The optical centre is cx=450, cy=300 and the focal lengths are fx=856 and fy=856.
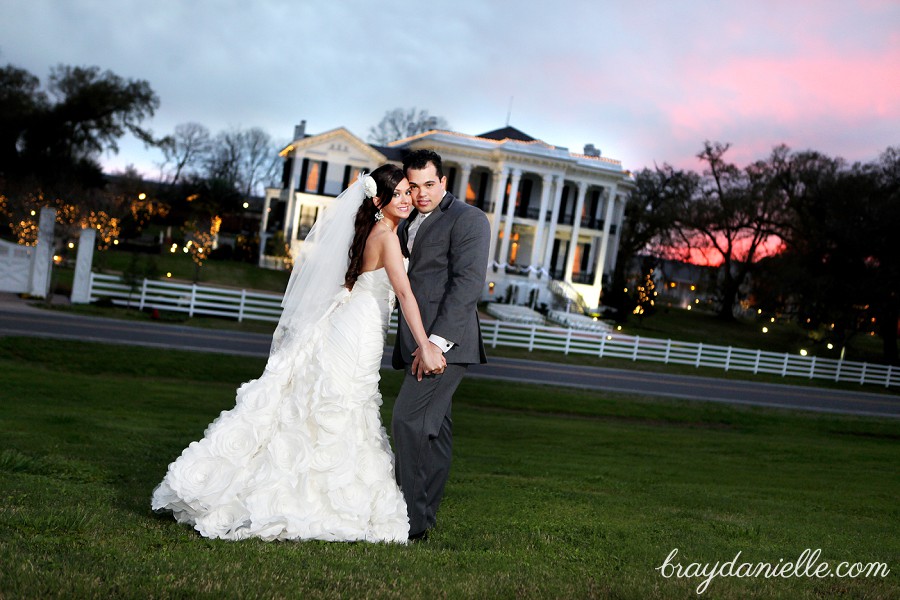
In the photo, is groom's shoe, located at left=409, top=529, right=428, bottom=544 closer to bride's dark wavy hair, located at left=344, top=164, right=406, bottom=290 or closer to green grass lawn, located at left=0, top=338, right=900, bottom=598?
green grass lawn, located at left=0, top=338, right=900, bottom=598

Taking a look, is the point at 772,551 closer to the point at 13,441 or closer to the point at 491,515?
the point at 491,515

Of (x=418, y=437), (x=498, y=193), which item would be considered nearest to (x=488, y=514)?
(x=418, y=437)

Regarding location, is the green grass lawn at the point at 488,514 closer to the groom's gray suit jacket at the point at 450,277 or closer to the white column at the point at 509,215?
the groom's gray suit jacket at the point at 450,277

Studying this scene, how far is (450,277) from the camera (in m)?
5.63

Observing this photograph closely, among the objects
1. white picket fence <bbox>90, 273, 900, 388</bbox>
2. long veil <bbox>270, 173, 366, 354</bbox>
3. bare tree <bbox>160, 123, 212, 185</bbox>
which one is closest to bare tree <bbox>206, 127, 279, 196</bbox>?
bare tree <bbox>160, 123, 212, 185</bbox>

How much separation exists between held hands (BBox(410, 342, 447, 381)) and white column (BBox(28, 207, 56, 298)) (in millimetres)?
23773

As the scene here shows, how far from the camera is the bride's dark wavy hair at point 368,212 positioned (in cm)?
577

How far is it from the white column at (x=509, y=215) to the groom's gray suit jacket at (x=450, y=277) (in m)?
43.7

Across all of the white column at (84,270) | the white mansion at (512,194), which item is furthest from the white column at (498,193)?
the white column at (84,270)

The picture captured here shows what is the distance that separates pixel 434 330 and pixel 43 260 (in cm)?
2407

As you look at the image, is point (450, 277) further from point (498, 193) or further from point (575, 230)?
point (575, 230)

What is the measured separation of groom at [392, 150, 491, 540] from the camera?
5492 mm

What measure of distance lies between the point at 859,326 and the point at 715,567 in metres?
41.1

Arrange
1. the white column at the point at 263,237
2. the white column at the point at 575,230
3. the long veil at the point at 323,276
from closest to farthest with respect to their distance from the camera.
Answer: the long veil at the point at 323,276
the white column at the point at 263,237
the white column at the point at 575,230
